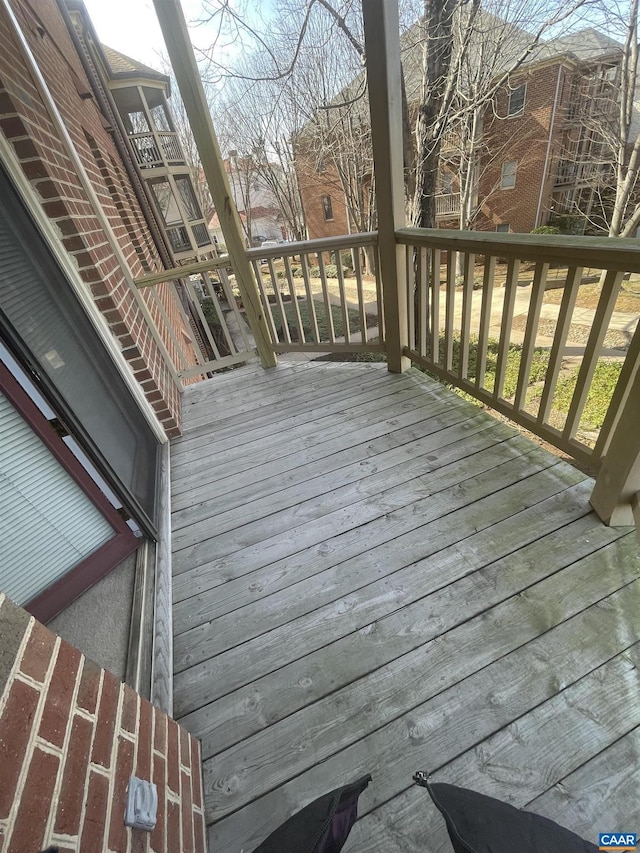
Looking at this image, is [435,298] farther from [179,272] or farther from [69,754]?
[69,754]

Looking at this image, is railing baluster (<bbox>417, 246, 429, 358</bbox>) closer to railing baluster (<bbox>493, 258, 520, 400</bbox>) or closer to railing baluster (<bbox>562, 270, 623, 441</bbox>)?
railing baluster (<bbox>493, 258, 520, 400</bbox>)

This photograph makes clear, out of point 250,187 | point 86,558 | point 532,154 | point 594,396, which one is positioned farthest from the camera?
point 250,187

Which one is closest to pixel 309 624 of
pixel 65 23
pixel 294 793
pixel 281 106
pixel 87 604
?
pixel 294 793

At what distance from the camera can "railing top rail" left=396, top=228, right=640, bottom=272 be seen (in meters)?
1.12

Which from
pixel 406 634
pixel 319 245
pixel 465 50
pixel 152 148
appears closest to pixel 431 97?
pixel 465 50

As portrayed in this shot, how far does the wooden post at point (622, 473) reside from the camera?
1.25 m

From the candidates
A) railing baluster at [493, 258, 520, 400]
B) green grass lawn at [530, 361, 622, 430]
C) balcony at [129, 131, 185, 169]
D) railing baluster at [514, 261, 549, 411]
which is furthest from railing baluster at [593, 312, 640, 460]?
balcony at [129, 131, 185, 169]

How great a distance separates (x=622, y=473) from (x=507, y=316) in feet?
2.68

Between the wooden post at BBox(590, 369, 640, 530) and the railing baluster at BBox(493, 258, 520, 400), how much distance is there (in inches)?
22.2

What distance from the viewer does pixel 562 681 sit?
1099 millimetres

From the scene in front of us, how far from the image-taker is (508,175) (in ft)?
34.0

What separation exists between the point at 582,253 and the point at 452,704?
1485 millimetres

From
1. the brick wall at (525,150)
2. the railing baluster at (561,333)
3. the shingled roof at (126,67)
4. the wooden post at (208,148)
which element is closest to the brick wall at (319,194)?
the shingled roof at (126,67)

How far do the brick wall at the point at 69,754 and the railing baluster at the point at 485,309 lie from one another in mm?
1858
